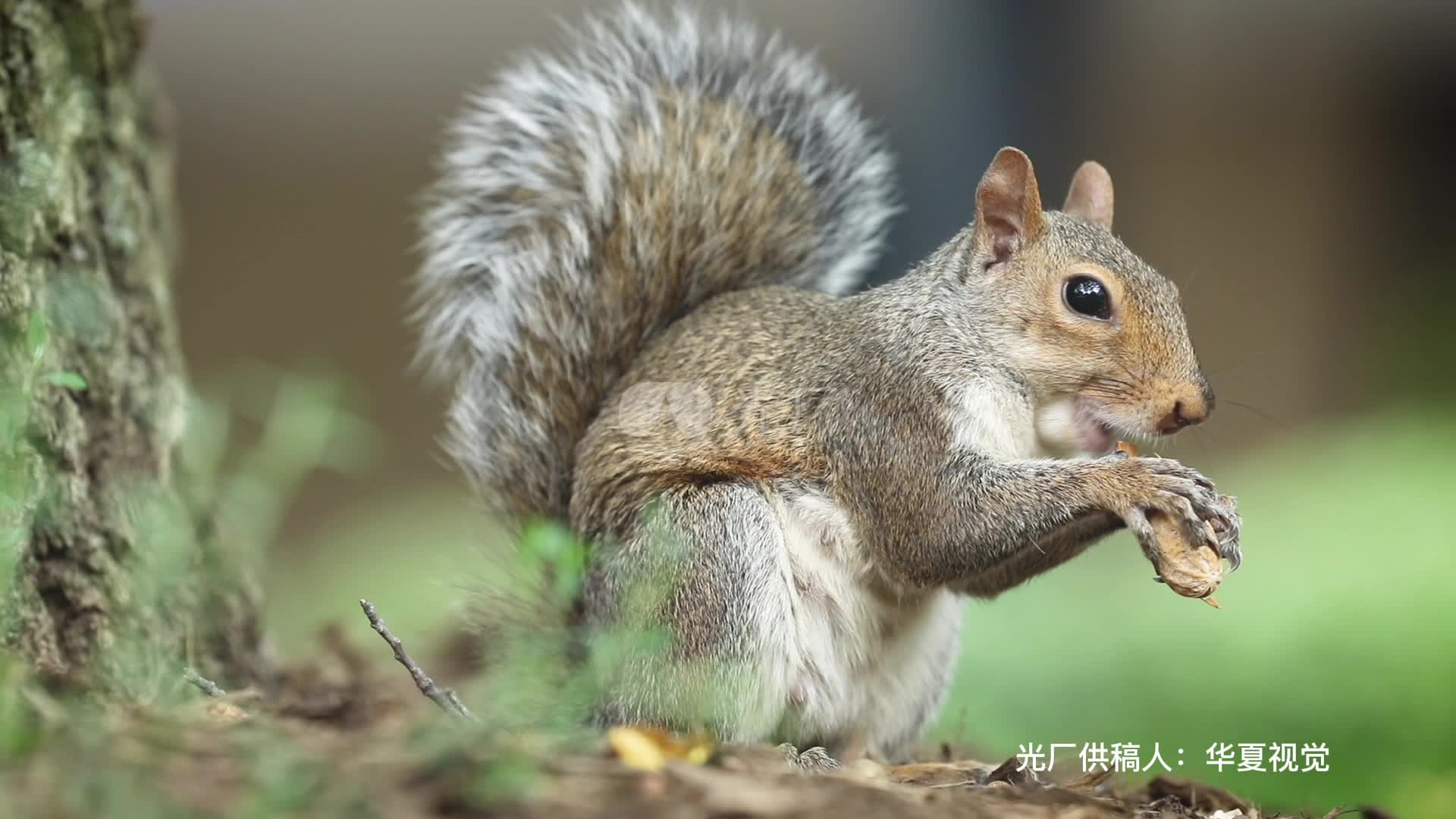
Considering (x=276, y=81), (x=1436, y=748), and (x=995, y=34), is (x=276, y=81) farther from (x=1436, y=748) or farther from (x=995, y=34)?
(x=1436, y=748)

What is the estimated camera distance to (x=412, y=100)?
5355mm

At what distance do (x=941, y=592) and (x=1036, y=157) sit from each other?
1669 millimetres

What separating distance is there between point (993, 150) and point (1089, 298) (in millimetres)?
1366

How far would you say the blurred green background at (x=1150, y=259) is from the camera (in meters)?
2.62

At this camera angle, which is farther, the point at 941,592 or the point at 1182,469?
the point at 941,592

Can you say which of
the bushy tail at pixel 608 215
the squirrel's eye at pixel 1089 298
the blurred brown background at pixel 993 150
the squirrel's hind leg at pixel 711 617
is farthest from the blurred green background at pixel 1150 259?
the squirrel's hind leg at pixel 711 617

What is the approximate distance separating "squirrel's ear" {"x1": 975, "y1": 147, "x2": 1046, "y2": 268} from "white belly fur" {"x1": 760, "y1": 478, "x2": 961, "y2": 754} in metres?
0.45

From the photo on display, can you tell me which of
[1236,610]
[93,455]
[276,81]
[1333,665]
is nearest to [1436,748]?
[1333,665]

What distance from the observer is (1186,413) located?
1.83 m

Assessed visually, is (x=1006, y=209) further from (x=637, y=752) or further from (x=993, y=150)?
(x=993, y=150)

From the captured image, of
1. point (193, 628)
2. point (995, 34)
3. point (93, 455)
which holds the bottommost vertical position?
point (193, 628)

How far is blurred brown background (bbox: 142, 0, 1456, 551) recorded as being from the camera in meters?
3.67

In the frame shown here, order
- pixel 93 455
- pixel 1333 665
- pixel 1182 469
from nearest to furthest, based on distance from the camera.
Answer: pixel 1182 469 < pixel 93 455 < pixel 1333 665

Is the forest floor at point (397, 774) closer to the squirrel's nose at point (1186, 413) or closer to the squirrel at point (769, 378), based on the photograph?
the squirrel at point (769, 378)
